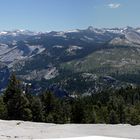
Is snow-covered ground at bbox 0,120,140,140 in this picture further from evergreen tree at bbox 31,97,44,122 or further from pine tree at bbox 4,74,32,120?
evergreen tree at bbox 31,97,44,122

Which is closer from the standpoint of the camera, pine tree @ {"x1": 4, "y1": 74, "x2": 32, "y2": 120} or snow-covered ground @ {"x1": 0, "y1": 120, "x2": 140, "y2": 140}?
snow-covered ground @ {"x1": 0, "y1": 120, "x2": 140, "y2": 140}

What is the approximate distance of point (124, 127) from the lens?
21984mm

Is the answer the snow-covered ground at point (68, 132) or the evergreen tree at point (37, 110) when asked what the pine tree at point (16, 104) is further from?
the snow-covered ground at point (68, 132)

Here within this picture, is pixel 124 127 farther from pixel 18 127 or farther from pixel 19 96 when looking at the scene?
pixel 19 96

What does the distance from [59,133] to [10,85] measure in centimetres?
7419

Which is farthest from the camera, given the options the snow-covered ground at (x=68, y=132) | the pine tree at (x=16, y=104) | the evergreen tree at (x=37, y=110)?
the evergreen tree at (x=37, y=110)

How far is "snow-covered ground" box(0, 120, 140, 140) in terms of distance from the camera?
1914 cm

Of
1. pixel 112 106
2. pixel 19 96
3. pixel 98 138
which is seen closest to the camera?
pixel 98 138

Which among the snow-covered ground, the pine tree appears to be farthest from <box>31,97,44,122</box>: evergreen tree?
the snow-covered ground

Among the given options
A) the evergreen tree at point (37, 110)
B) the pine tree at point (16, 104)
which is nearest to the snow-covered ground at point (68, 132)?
the pine tree at point (16, 104)

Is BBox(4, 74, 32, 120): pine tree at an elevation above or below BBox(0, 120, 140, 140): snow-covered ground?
below

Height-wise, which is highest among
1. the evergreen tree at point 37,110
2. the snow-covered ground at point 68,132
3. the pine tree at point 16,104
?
the snow-covered ground at point 68,132

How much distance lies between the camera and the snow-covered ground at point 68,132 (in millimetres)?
19142

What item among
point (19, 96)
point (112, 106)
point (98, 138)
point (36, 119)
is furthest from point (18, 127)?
point (112, 106)
